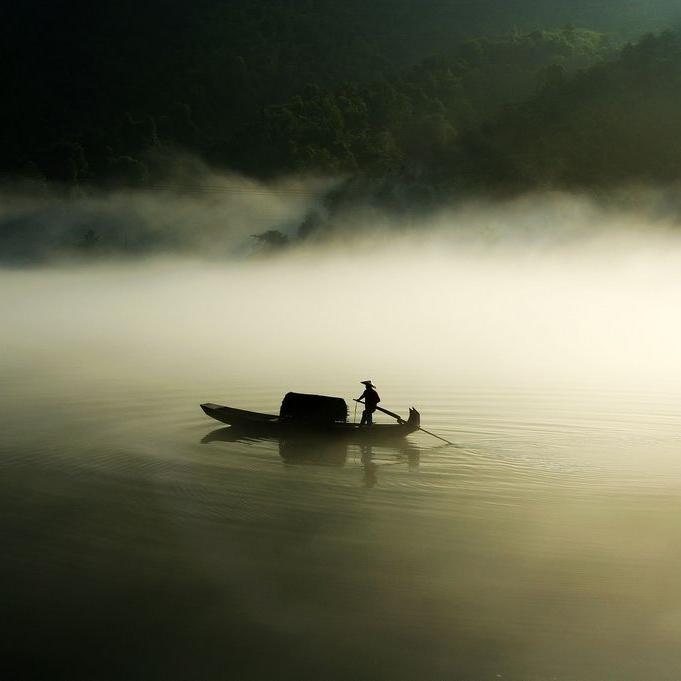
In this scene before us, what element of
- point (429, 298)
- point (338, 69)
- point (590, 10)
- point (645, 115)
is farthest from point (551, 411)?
point (590, 10)

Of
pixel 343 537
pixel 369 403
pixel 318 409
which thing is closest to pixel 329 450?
pixel 318 409

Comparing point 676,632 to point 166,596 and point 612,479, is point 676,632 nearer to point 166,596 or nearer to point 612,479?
point 166,596

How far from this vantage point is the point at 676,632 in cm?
1105

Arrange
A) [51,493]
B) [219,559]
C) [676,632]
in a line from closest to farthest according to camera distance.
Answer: [676,632], [219,559], [51,493]

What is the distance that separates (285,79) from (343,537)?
12269 centimetres

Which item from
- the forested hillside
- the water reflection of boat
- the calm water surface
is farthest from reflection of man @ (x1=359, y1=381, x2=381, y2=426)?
the forested hillside

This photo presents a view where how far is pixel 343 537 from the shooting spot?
14328 mm

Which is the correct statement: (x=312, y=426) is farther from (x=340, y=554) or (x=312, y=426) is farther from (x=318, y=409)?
(x=340, y=554)

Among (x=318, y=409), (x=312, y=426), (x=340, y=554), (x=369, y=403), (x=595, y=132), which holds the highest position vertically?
(x=595, y=132)

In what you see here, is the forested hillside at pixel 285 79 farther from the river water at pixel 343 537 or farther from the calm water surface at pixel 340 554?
the calm water surface at pixel 340 554

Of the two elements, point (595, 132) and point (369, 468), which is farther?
point (595, 132)

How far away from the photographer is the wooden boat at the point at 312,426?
2106 cm

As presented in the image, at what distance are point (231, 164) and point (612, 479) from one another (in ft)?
308

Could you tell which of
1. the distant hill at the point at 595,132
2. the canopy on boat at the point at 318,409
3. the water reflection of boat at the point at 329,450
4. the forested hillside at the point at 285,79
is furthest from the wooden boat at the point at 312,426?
the forested hillside at the point at 285,79
